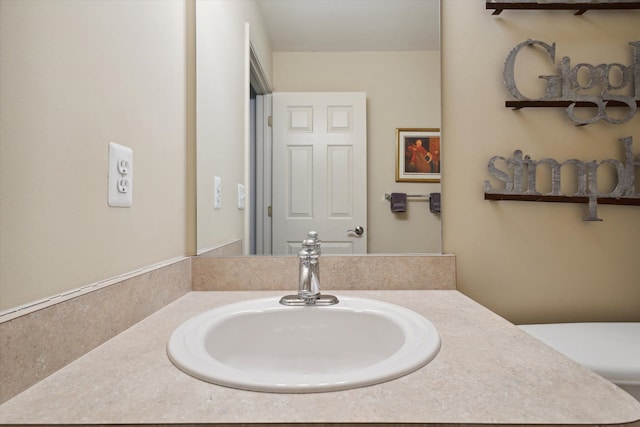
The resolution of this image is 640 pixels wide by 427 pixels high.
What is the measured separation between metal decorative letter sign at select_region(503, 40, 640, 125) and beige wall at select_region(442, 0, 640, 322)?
0.9 inches

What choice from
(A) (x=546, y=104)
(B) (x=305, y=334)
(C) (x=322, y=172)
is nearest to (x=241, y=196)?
(C) (x=322, y=172)

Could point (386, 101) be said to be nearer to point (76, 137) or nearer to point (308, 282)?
point (308, 282)

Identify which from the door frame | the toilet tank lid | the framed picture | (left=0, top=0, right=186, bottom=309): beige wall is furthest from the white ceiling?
→ the toilet tank lid

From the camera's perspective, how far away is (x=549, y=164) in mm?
1099

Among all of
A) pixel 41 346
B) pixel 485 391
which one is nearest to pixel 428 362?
pixel 485 391

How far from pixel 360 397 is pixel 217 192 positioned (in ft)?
2.83

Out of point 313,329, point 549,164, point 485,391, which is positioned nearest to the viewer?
point 485,391

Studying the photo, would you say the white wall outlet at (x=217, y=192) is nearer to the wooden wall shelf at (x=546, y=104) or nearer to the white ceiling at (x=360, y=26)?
the white ceiling at (x=360, y=26)

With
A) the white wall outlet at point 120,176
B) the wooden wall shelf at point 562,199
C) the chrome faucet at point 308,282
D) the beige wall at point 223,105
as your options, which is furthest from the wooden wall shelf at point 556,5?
the white wall outlet at point 120,176

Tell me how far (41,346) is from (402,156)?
0.96 m

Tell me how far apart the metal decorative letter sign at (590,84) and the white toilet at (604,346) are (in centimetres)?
59

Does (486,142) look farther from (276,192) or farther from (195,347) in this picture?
(195,347)

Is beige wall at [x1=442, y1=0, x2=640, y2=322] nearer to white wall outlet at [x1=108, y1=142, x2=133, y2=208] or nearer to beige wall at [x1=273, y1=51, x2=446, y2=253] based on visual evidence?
beige wall at [x1=273, y1=51, x2=446, y2=253]

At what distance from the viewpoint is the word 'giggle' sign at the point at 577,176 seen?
1.08m
